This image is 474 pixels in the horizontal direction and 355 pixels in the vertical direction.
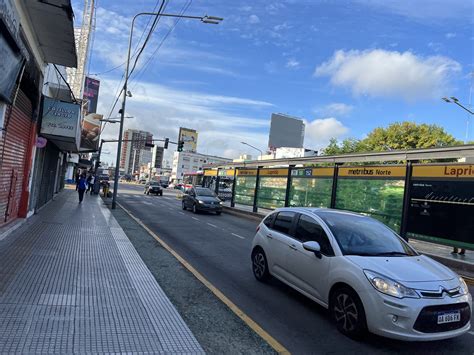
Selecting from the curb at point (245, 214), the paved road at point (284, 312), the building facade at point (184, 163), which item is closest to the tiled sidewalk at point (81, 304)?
the paved road at point (284, 312)

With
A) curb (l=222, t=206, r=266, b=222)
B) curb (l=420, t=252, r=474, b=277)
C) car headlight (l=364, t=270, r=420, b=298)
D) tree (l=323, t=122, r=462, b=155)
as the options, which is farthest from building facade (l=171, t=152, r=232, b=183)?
car headlight (l=364, t=270, r=420, b=298)

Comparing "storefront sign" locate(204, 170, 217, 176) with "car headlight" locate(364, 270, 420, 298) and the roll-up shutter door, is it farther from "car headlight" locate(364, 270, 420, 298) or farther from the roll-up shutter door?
"car headlight" locate(364, 270, 420, 298)

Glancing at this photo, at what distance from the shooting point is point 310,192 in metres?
20.6

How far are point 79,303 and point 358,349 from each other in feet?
11.9

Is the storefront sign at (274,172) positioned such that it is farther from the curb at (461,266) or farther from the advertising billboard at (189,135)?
the advertising billboard at (189,135)

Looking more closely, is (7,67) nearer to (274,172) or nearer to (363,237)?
(363,237)

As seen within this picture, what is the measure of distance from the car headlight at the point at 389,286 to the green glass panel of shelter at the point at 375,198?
10541mm

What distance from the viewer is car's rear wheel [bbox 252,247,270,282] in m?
7.42

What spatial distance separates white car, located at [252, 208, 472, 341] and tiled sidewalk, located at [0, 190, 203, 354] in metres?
2.01

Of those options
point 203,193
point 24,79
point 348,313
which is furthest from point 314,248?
point 203,193

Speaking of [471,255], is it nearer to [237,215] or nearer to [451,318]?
[451,318]

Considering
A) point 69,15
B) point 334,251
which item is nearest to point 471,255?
point 334,251

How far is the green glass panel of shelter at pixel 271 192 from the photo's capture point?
2353cm

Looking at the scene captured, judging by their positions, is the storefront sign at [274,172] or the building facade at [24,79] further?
the storefront sign at [274,172]
